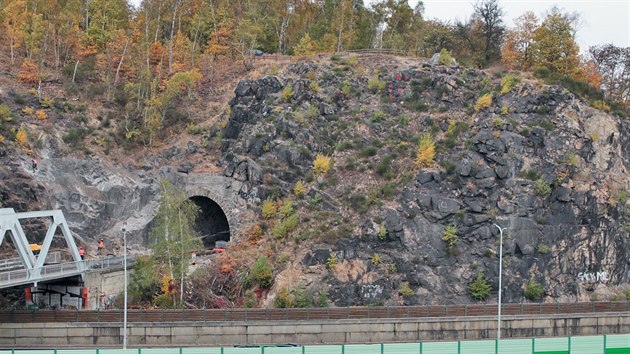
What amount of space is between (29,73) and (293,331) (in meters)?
40.2

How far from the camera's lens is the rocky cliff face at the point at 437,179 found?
191 ft

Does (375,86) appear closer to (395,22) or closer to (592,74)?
(395,22)

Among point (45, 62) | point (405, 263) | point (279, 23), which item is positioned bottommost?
point (405, 263)

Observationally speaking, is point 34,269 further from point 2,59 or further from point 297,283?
point 2,59

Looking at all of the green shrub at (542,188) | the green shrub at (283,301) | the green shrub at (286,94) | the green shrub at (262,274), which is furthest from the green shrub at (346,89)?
the green shrub at (283,301)

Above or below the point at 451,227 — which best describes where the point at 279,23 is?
above

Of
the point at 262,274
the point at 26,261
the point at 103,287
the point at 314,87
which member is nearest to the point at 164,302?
the point at 103,287

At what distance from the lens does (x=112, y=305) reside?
5584 cm

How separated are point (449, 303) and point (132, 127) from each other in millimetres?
34789

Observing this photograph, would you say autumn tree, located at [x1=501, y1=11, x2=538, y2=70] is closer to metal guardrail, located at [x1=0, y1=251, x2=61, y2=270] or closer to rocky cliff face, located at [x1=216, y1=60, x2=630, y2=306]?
rocky cliff face, located at [x1=216, y1=60, x2=630, y2=306]

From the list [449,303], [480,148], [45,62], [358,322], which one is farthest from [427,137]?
[45,62]

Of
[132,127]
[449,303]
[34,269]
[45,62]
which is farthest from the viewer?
[45,62]

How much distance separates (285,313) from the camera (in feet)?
171

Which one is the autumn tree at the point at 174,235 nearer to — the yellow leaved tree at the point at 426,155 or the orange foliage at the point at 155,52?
the yellow leaved tree at the point at 426,155
